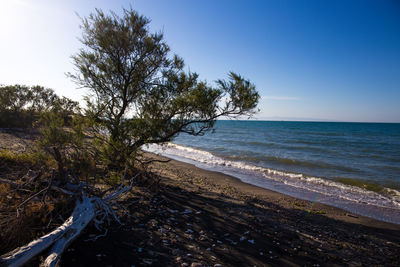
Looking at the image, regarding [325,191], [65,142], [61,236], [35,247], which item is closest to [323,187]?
[325,191]

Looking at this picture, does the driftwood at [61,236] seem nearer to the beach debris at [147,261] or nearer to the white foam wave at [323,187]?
the beach debris at [147,261]

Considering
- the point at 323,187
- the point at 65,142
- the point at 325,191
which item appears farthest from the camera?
the point at 323,187

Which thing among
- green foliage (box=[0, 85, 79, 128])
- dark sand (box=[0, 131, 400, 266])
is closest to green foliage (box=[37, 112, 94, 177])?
dark sand (box=[0, 131, 400, 266])

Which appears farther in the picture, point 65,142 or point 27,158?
point 27,158

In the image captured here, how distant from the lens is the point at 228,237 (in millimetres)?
4988

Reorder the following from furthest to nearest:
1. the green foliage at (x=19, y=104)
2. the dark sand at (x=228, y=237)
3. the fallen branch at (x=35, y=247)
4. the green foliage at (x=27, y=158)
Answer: the green foliage at (x=19, y=104) < the green foliage at (x=27, y=158) < the dark sand at (x=228, y=237) < the fallen branch at (x=35, y=247)

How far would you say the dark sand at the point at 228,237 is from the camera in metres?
3.94

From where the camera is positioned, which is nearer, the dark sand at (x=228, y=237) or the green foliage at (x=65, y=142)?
the dark sand at (x=228, y=237)

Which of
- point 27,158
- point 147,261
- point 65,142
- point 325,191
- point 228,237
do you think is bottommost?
point 325,191

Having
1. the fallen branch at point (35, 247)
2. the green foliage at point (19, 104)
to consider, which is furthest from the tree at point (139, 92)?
the green foliage at point (19, 104)

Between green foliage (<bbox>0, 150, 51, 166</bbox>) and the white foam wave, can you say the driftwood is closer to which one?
green foliage (<bbox>0, 150, 51, 166</bbox>)

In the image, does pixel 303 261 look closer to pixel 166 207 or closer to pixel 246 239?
pixel 246 239

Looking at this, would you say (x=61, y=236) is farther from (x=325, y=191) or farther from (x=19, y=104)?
(x=19, y=104)

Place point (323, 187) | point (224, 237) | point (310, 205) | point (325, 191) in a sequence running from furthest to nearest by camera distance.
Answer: point (323, 187)
point (325, 191)
point (310, 205)
point (224, 237)
